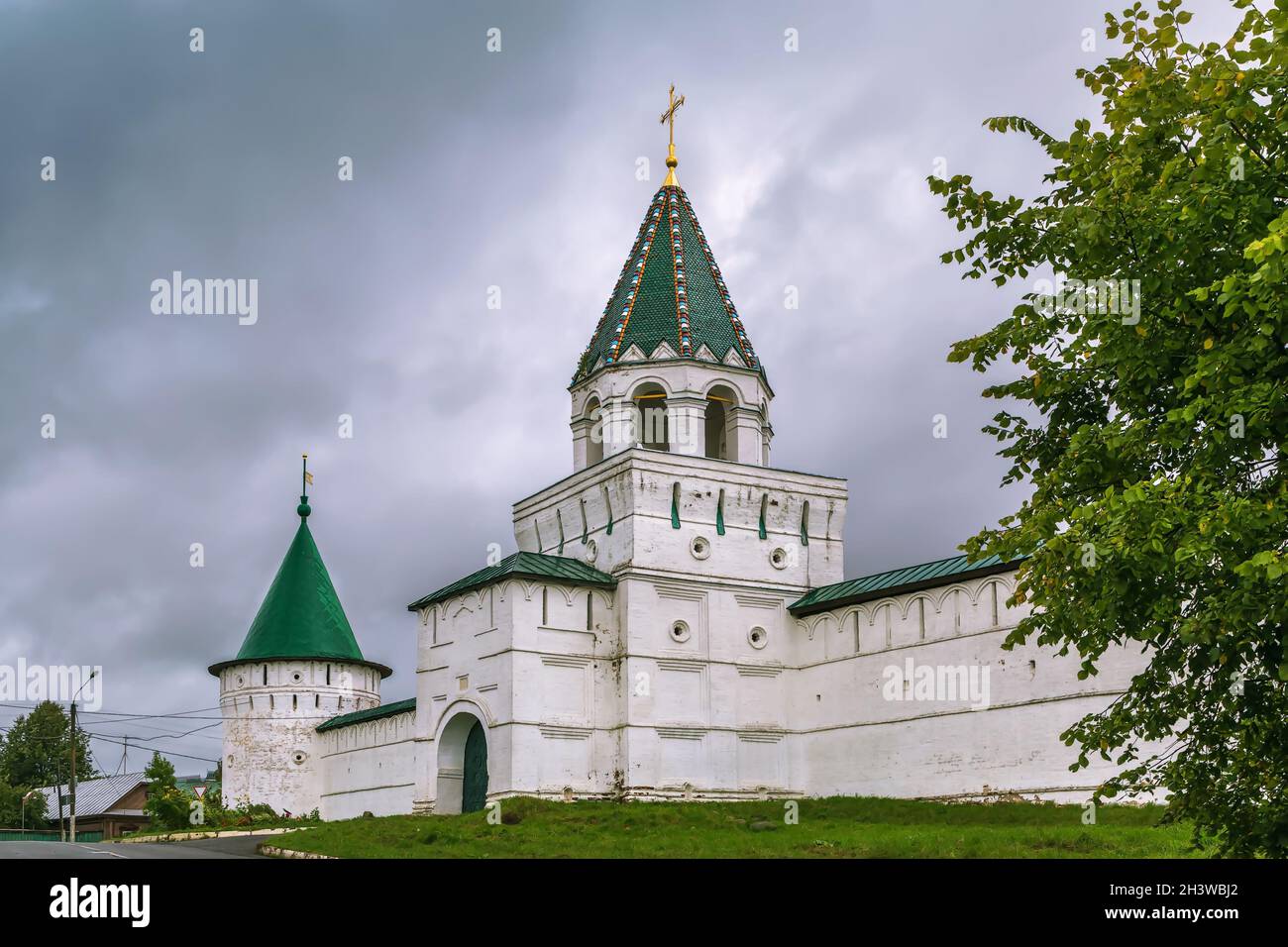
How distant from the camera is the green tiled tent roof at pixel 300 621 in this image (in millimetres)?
41406

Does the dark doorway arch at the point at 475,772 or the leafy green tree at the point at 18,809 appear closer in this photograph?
the dark doorway arch at the point at 475,772

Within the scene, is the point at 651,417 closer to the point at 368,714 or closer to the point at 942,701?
the point at 942,701

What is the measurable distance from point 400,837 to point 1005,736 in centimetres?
1087

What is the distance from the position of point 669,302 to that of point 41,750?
47.2 meters

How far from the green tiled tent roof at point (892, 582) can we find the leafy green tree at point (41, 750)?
45.5 m

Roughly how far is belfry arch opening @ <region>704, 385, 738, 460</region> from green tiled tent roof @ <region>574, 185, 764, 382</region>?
807 millimetres

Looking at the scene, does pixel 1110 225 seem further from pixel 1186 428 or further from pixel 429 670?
pixel 429 670

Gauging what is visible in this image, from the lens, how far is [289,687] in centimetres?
4091

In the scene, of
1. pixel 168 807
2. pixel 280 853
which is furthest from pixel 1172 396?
pixel 168 807

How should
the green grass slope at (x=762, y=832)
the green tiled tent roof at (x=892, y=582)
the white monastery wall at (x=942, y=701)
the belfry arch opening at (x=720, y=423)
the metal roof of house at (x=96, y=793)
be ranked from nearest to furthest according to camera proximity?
the green grass slope at (x=762, y=832), the white monastery wall at (x=942, y=701), the green tiled tent roof at (x=892, y=582), the belfry arch opening at (x=720, y=423), the metal roof of house at (x=96, y=793)

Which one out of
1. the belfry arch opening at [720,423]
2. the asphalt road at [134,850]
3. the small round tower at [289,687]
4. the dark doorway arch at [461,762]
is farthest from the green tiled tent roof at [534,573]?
the small round tower at [289,687]

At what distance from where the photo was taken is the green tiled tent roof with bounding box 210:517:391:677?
41406 mm

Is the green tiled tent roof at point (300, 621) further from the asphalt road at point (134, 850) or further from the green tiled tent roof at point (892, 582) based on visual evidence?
the green tiled tent roof at point (892, 582)

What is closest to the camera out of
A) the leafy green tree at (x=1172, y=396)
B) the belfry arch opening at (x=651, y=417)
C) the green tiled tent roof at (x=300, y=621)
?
the leafy green tree at (x=1172, y=396)
